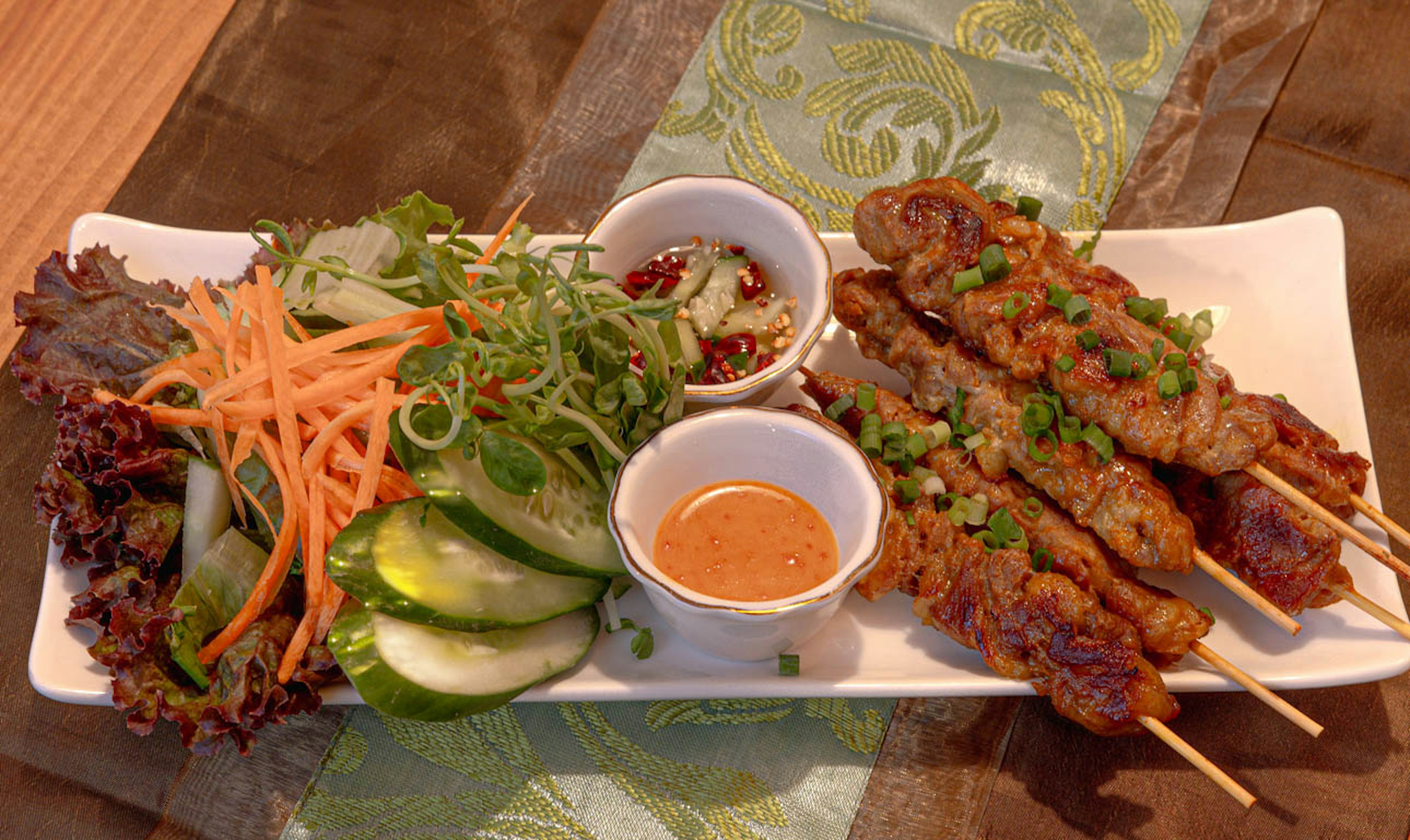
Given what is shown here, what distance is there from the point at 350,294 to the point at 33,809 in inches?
82.4

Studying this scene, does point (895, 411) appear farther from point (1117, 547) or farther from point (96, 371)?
point (96, 371)

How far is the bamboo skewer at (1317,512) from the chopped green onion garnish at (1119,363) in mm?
483

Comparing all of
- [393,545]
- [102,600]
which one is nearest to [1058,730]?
[393,545]

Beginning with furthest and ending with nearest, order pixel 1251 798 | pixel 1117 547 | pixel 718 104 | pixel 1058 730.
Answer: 1. pixel 718 104
2. pixel 1058 730
3. pixel 1117 547
4. pixel 1251 798

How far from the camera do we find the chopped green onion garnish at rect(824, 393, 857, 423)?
3498 millimetres

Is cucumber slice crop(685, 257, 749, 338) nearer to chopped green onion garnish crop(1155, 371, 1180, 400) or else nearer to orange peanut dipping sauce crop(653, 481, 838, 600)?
orange peanut dipping sauce crop(653, 481, 838, 600)

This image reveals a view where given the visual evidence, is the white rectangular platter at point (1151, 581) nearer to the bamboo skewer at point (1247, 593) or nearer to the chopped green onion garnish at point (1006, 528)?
the bamboo skewer at point (1247, 593)

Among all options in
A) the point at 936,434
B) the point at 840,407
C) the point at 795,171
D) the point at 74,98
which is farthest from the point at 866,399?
the point at 74,98

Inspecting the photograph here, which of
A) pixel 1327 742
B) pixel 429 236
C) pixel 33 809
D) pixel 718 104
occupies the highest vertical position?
pixel 718 104

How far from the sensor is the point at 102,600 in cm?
317

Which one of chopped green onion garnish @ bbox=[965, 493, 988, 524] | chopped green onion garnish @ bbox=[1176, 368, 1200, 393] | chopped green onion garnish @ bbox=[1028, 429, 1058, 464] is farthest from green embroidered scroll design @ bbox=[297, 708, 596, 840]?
chopped green onion garnish @ bbox=[1176, 368, 1200, 393]

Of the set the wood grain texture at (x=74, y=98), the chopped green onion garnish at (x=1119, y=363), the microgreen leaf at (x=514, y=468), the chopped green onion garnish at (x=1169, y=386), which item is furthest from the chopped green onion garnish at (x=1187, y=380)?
the wood grain texture at (x=74, y=98)

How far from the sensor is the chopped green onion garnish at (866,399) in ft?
11.4

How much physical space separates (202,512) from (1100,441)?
2.93m
